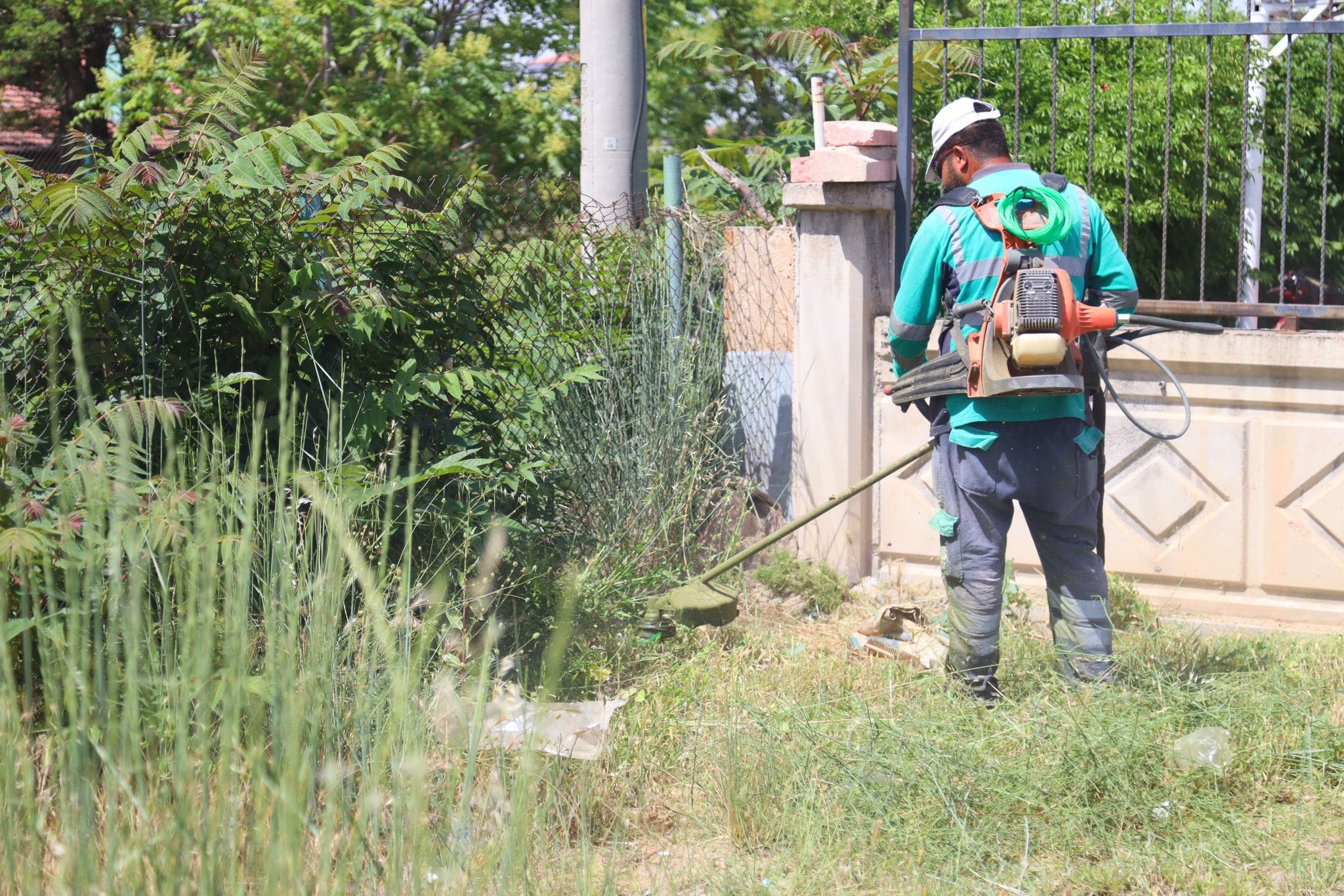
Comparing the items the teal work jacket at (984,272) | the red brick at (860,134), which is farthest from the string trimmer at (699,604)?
the red brick at (860,134)

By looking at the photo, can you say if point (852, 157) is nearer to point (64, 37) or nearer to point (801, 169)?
point (801, 169)

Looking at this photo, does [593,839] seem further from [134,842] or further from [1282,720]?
[1282,720]

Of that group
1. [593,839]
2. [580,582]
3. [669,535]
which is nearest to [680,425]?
[669,535]

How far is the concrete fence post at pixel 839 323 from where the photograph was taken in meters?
5.87

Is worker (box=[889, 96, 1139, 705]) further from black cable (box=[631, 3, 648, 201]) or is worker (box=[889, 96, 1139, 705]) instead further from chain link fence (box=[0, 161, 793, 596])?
black cable (box=[631, 3, 648, 201])

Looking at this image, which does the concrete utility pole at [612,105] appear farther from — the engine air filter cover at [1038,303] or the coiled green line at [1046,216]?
the engine air filter cover at [1038,303]

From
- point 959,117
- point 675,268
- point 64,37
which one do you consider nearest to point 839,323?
point 675,268

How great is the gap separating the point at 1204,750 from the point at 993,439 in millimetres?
1127

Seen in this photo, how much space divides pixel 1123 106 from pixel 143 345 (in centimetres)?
785

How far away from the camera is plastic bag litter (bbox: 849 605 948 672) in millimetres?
4750

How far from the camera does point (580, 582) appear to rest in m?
4.93

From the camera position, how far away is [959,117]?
412cm

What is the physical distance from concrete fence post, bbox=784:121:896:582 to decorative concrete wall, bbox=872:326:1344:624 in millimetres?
886

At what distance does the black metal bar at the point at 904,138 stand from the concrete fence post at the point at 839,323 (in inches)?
1.6
